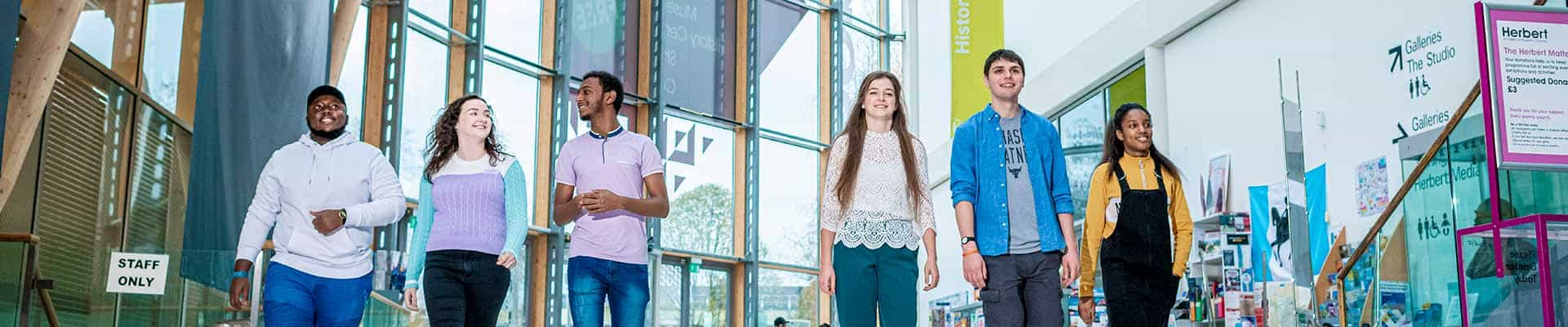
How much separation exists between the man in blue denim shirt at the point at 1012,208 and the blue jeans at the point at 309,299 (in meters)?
1.63

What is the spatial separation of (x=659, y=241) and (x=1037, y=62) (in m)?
3.93

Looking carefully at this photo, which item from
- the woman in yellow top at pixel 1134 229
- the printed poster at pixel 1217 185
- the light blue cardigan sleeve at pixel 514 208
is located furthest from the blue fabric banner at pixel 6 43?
the printed poster at pixel 1217 185

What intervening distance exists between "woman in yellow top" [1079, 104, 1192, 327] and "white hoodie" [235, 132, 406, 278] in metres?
2.21

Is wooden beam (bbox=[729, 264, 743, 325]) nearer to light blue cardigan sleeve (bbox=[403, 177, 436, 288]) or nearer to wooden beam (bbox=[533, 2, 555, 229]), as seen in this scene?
wooden beam (bbox=[533, 2, 555, 229])

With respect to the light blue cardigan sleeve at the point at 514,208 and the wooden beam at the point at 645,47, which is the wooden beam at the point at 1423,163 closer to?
the light blue cardigan sleeve at the point at 514,208

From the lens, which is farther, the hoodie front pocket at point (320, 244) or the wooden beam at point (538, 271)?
the wooden beam at point (538, 271)

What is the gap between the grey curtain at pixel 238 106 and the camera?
5.95 m

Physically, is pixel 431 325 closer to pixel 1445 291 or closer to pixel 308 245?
pixel 308 245

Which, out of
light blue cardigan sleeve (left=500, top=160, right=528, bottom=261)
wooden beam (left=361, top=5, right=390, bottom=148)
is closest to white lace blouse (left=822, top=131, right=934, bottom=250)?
light blue cardigan sleeve (left=500, top=160, right=528, bottom=261)

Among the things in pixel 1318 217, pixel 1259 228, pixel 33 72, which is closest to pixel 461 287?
pixel 33 72

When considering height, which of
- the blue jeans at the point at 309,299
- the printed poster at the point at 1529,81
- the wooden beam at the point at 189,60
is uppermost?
the wooden beam at the point at 189,60

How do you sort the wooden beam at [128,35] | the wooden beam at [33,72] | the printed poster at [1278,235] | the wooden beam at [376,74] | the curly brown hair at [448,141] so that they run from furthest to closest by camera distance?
the wooden beam at [376,74] < the printed poster at [1278,235] < the wooden beam at [128,35] < the wooden beam at [33,72] < the curly brown hair at [448,141]

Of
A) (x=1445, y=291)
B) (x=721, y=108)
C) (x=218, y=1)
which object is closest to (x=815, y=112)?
(x=721, y=108)

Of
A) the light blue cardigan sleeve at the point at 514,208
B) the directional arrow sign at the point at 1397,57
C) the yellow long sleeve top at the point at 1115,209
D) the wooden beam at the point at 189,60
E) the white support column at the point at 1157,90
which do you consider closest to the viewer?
the light blue cardigan sleeve at the point at 514,208
